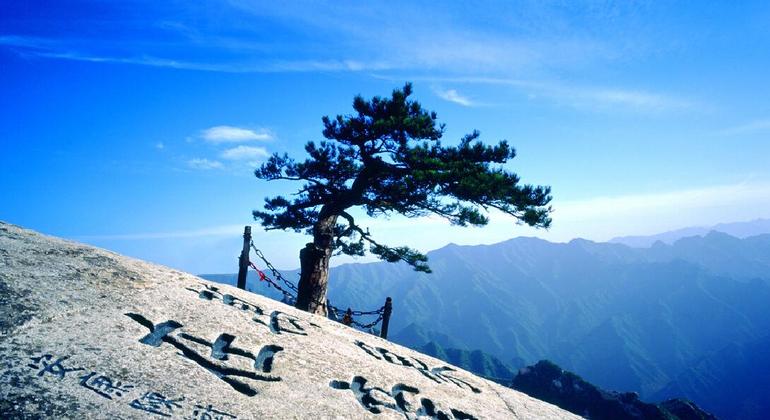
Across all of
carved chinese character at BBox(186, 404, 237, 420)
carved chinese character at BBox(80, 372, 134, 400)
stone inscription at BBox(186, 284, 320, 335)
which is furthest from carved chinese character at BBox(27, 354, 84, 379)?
stone inscription at BBox(186, 284, 320, 335)

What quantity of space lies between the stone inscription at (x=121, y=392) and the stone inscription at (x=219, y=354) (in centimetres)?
44

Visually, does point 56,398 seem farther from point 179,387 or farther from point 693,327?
point 693,327

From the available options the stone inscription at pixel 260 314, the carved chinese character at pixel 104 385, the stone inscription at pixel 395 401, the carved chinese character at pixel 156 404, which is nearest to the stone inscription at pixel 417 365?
the stone inscription at pixel 395 401

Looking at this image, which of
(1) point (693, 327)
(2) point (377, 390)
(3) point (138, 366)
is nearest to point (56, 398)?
(3) point (138, 366)

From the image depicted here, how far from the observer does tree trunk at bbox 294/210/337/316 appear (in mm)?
10469

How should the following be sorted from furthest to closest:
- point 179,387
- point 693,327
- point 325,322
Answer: point 693,327
point 325,322
point 179,387

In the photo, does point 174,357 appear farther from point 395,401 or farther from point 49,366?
point 395,401

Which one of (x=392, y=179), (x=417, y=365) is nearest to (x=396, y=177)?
(x=392, y=179)

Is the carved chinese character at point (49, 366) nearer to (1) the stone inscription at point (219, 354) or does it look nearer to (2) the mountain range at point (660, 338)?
(1) the stone inscription at point (219, 354)

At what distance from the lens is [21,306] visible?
3.53 metres

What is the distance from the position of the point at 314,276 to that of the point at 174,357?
687 cm

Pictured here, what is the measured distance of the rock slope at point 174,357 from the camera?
10.1 ft

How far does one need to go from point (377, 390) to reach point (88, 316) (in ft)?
9.64

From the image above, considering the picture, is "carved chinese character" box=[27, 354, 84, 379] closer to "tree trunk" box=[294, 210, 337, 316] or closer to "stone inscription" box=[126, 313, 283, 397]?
"stone inscription" box=[126, 313, 283, 397]
